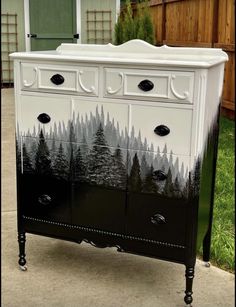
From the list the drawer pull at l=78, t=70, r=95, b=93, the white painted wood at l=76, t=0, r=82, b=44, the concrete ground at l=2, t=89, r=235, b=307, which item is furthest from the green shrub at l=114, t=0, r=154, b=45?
the drawer pull at l=78, t=70, r=95, b=93

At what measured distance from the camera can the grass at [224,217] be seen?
2.93 meters

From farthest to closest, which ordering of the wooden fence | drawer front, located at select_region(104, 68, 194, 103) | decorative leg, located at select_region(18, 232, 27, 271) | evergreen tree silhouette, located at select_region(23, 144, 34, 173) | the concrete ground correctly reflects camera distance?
1. the wooden fence
2. decorative leg, located at select_region(18, 232, 27, 271)
3. evergreen tree silhouette, located at select_region(23, 144, 34, 173)
4. the concrete ground
5. drawer front, located at select_region(104, 68, 194, 103)

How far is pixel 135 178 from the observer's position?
236 cm

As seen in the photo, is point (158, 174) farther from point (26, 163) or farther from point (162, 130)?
point (26, 163)

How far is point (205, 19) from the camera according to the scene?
7258 millimetres

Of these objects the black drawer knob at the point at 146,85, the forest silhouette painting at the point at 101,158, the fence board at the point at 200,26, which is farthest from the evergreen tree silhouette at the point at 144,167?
the fence board at the point at 200,26

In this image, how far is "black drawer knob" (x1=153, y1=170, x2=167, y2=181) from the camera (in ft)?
7.52

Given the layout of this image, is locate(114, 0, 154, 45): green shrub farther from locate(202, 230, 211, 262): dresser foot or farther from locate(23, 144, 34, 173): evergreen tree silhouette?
locate(23, 144, 34, 173): evergreen tree silhouette

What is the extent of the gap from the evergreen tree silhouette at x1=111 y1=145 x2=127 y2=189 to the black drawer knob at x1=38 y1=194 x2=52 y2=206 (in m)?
0.38

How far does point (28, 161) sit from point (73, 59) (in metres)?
0.60

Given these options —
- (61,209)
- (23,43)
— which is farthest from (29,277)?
→ (23,43)

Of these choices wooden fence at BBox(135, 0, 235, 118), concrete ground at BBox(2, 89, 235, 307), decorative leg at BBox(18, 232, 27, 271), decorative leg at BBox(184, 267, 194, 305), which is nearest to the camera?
decorative leg at BBox(184, 267, 194, 305)

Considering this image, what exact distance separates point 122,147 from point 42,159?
0.46 meters

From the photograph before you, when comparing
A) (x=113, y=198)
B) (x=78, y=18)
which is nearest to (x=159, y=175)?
(x=113, y=198)
